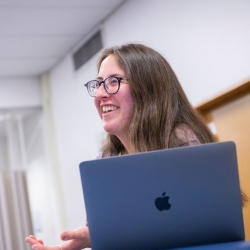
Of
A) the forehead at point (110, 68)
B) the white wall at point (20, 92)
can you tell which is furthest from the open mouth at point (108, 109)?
the white wall at point (20, 92)

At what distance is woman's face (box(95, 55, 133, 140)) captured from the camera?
1723mm

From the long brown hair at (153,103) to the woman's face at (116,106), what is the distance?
2cm

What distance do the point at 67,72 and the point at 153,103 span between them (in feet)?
12.3

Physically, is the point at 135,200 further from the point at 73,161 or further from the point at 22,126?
the point at 22,126

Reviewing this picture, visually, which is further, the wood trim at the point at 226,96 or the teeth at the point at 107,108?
the wood trim at the point at 226,96

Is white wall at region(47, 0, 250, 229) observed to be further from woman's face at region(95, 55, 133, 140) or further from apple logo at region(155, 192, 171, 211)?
apple logo at region(155, 192, 171, 211)

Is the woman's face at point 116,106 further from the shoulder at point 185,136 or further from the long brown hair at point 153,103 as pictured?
the shoulder at point 185,136

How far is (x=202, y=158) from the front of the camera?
121cm

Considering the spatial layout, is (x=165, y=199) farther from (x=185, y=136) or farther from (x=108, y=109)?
(x=108, y=109)

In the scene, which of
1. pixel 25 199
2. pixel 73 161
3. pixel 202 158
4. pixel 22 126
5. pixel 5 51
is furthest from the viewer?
pixel 22 126

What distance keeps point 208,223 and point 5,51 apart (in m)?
4.02

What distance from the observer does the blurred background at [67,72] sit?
11.1 ft

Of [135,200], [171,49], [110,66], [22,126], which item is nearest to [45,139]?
[22,126]

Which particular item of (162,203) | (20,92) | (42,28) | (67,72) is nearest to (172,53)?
(42,28)
